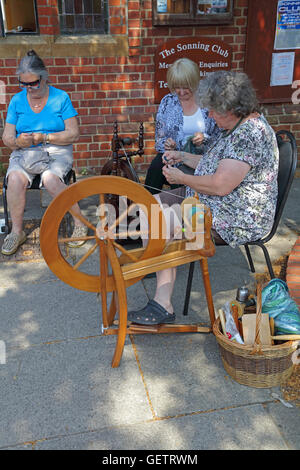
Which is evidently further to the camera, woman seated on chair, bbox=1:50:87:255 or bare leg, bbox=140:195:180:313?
woman seated on chair, bbox=1:50:87:255

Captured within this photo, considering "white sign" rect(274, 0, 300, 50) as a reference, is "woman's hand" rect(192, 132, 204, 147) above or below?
below

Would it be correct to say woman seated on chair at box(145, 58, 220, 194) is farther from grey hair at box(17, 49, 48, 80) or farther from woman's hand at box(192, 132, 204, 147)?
grey hair at box(17, 49, 48, 80)

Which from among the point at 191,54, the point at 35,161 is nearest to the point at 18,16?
the point at 191,54

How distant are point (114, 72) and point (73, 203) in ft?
10.3

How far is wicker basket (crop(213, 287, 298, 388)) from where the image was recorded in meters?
2.04

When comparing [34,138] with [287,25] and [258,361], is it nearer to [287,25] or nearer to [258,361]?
[258,361]

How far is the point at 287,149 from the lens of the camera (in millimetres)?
2582

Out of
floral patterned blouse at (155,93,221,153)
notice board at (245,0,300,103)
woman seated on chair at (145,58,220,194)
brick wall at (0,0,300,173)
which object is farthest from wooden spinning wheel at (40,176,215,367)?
notice board at (245,0,300,103)

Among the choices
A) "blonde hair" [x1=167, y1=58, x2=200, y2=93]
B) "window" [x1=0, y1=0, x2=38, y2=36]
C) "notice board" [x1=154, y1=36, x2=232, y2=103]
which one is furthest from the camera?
"notice board" [x1=154, y1=36, x2=232, y2=103]

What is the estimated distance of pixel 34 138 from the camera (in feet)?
11.3

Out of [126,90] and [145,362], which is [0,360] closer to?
[145,362]

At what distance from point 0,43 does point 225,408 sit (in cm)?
413

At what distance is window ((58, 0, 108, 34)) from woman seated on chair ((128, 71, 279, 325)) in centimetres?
287
